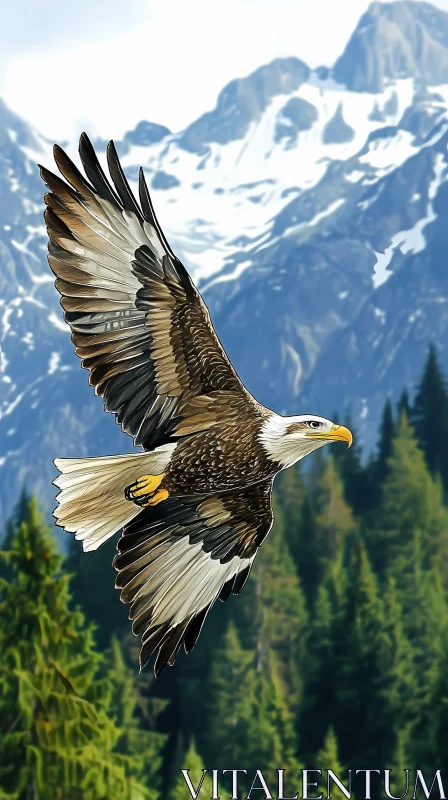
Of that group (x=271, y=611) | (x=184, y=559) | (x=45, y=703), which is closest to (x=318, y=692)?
(x=271, y=611)

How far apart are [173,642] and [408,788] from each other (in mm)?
35272

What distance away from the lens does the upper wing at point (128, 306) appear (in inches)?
340

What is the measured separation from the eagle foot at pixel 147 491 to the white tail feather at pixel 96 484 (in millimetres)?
82

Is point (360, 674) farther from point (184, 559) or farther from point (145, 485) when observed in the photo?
point (145, 485)

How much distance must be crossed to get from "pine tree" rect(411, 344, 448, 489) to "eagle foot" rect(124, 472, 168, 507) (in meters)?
56.8

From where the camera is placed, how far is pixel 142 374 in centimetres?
893

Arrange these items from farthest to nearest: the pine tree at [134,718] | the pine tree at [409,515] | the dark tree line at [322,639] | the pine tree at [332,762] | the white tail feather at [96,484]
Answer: the pine tree at [409,515] < the pine tree at [134,718] < the dark tree line at [322,639] < the pine tree at [332,762] < the white tail feather at [96,484]

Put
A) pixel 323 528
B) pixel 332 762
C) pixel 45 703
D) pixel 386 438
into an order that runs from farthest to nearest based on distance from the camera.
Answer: pixel 386 438 < pixel 323 528 < pixel 332 762 < pixel 45 703

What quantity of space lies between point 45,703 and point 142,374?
12322 millimetres

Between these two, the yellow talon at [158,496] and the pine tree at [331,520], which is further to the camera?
A: the pine tree at [331,520]

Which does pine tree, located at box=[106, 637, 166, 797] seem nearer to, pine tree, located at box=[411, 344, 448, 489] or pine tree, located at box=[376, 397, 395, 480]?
pine tree, located at box=[376, 397, 395, 480]

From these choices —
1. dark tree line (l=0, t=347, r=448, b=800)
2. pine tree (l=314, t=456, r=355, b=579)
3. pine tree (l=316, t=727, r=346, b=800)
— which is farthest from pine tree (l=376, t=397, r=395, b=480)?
pine tree (l=316, t=727, r=346, b=800)

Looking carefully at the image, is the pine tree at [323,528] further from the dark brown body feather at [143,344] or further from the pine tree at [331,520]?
the dark brown body feather at [143,344]

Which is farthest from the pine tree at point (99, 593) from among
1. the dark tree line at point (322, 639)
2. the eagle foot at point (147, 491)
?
the eagle foot at point (147, 491)
